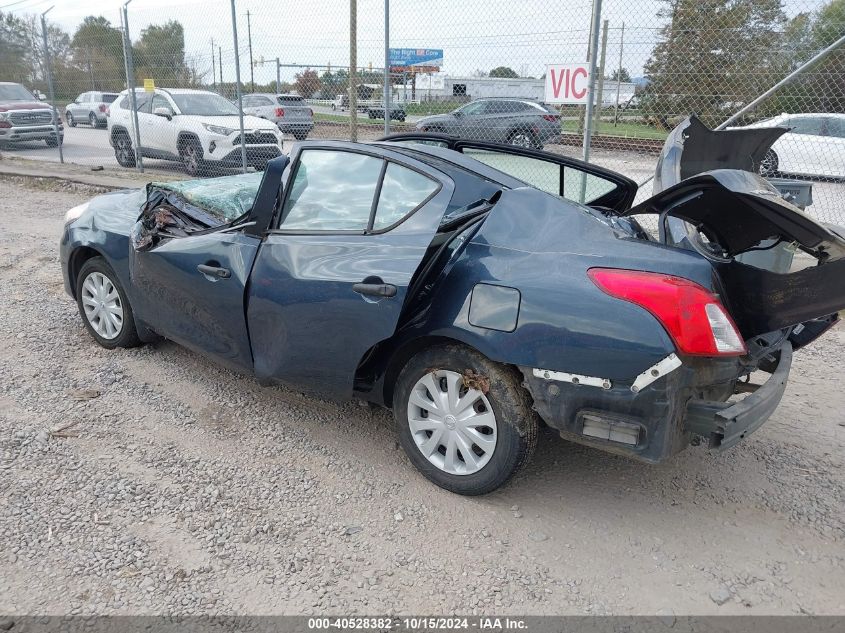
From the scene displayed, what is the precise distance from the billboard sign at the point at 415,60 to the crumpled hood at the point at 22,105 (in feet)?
50.1

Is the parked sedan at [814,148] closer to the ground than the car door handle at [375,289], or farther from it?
farther from it

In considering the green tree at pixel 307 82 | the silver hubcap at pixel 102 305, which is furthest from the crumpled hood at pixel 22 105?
the silver hubcap at pixel 102 305

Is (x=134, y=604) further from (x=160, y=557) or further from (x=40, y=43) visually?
(x=40, y=43)

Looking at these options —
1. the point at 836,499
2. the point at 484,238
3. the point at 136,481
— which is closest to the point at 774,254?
the point at 836,499

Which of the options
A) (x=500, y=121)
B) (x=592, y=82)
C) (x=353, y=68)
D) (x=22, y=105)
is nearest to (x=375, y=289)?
(x=592, y=82)

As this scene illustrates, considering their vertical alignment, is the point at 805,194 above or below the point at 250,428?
above

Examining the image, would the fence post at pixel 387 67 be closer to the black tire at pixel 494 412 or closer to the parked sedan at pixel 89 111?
the black tire at pixel 494 412

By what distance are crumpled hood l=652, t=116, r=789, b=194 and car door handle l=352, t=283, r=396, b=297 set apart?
5.09ft

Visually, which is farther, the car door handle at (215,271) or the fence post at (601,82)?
the fence post at (601,82)

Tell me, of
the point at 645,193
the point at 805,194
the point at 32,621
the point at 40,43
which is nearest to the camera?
the point at 32,621

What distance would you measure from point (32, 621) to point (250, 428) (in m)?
1.55

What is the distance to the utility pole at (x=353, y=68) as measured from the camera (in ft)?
29.8

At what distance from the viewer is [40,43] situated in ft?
52.2

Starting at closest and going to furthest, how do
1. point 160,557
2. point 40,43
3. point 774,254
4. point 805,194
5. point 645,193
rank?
point 160,557
point 774,254
point 805,194
point 645,193
point 40,43
